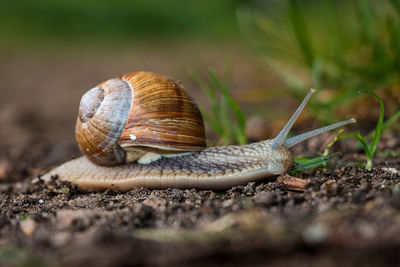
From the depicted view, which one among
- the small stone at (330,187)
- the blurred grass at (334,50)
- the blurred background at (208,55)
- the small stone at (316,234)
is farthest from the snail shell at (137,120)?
the small stone at (316,234)

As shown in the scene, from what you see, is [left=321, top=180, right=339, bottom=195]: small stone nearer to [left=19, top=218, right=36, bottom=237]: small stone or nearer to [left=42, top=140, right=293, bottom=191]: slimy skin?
[left=42, top=140, right=293, bottom=191]: slimy skin

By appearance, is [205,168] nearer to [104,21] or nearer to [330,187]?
[330,187]

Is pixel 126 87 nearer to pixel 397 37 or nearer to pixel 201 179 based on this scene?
pixel 201 179

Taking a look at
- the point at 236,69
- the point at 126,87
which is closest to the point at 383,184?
the point at 126,87

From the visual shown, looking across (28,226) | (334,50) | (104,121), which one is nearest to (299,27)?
(334,50)

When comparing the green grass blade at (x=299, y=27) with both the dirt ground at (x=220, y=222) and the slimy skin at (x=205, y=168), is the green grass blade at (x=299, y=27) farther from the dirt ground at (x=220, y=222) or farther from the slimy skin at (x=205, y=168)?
the slimy skin at (x=205, y=168)
